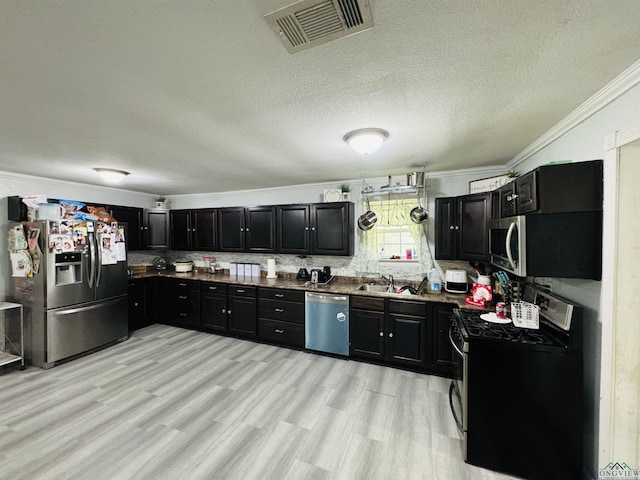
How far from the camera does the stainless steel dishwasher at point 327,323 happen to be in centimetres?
327

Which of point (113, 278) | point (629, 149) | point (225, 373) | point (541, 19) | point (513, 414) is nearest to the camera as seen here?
point (541, 19)

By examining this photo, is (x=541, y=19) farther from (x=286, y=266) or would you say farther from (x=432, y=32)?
(x=286, y=266)

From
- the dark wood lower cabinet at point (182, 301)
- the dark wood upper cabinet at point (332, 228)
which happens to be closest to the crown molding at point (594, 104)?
the dark wood upper cabinet at point (332, 228)

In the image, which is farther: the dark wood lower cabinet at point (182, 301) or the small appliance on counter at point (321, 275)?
the dark wood lower cabinet at point (182, 301)

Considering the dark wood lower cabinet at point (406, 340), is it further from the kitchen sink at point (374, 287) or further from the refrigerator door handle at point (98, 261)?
the refrigerator door handle at point (98, 261)

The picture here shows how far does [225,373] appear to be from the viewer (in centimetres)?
293

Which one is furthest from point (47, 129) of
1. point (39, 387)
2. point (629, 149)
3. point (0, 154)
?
point (629, 149)

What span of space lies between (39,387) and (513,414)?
4.32 metres

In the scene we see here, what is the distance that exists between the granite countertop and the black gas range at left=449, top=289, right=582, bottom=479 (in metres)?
0.78

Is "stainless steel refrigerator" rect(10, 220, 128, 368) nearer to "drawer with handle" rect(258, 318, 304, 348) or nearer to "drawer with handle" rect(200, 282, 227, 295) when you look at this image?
"drawer with handle" rect(200, 282, 227, 295)

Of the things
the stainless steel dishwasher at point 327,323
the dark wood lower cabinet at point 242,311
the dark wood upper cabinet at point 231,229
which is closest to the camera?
the stainless steel dishwasher at point 327,323

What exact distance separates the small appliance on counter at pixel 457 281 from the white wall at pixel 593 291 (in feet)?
4.01

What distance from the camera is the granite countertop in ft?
9.56

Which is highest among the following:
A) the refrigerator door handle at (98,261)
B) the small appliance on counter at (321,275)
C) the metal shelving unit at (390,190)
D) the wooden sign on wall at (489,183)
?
the metal shelving unit at (390,190)
